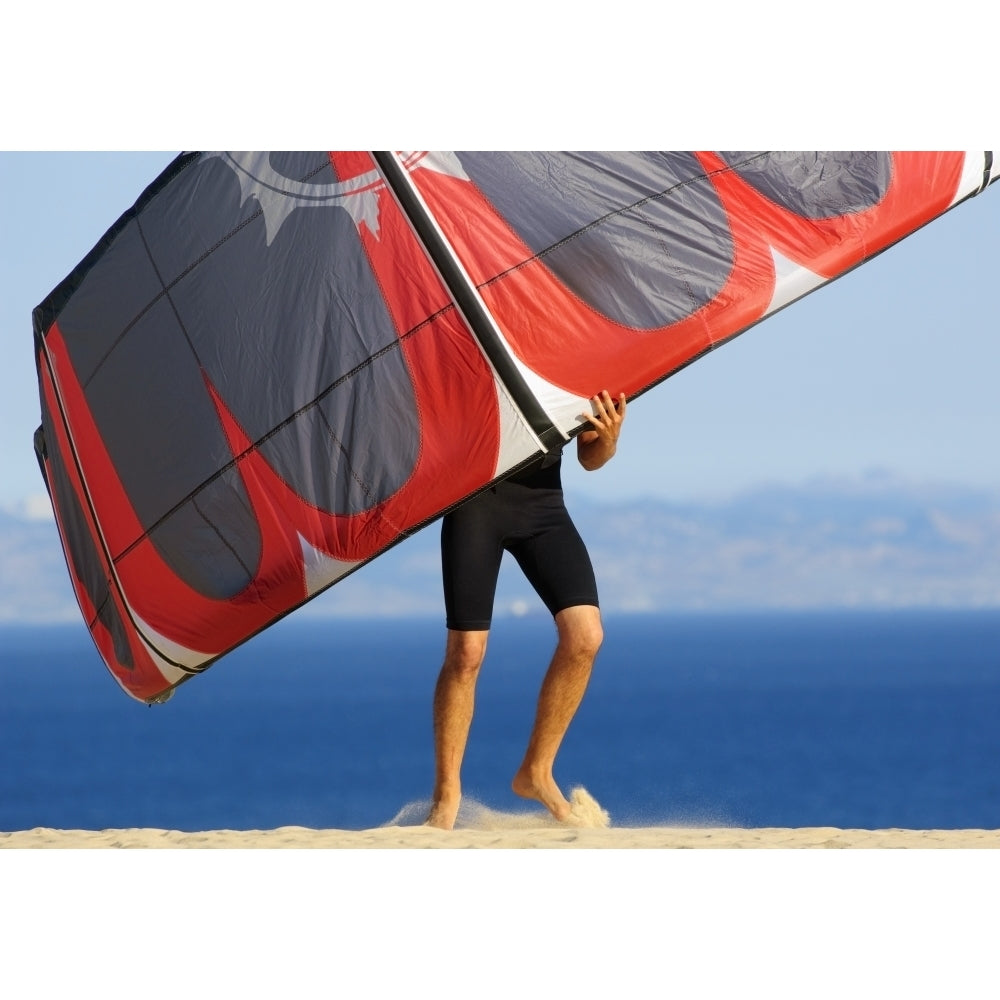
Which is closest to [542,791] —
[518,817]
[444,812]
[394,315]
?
[518,817]

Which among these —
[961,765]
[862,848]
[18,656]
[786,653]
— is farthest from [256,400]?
[786,653]

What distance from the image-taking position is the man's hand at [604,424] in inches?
169

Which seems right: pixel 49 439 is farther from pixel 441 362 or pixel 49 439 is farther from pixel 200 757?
pixel 200 757

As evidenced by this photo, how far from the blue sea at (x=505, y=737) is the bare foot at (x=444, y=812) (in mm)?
15184

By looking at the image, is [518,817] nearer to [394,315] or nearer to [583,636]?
[583,636]

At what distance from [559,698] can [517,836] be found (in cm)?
51

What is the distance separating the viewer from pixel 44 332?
17.1 ft

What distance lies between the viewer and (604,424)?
169 inches

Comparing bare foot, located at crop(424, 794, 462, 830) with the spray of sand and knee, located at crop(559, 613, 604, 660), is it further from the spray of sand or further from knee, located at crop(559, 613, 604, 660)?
knee, located at crop(559, 613, 604, 660)

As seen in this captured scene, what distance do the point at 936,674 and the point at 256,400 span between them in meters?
75.0

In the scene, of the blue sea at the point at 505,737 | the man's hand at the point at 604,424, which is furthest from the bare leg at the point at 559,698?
the blue sea at the point at 505,737

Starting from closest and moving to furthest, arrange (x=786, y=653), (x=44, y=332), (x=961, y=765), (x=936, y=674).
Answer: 1. (x=44, y=332)
2. (x=961, y=765)
3. (x=936, y=674)
4. (x=786, y=653)

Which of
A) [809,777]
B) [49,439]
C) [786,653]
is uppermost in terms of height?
[49,439]

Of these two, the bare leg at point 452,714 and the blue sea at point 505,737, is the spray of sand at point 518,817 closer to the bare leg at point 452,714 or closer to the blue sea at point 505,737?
the bare leg at point 452,714
